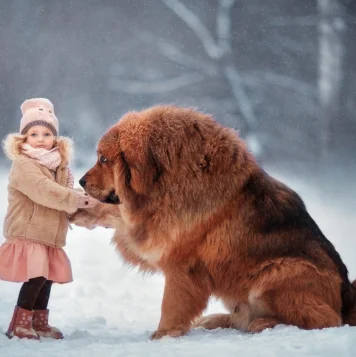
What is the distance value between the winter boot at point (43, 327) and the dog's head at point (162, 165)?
0.83 metres

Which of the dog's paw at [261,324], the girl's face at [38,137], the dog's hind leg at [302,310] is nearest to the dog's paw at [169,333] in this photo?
the dog's paw at [261,324]

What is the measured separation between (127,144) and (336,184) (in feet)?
18.7

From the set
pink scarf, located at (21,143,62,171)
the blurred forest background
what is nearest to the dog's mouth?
pink scarf, located at (21,143,62,171)

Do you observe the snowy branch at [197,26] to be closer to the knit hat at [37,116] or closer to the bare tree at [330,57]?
the bare tree at [330,57]

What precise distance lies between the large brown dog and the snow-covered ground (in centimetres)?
22

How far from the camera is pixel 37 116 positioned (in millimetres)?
3539

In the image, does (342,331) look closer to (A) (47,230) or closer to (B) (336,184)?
(A) (47,230)

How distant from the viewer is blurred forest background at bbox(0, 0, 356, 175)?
884cm

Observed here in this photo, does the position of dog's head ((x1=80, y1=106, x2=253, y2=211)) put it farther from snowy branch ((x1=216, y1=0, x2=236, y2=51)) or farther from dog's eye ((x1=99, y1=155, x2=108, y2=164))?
snowy branch ((x1=216, y1=0, x2=236, y2=51))

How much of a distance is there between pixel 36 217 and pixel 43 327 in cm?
67

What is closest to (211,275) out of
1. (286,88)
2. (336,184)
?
(336,184)

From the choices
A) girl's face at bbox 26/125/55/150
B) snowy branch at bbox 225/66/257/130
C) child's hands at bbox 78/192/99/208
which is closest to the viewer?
child's hands at bbox 78/192/99/208

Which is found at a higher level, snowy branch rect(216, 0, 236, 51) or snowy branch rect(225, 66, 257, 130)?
snowy branch rect(216, 0, 236, 51)

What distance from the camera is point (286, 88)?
30.0ft
